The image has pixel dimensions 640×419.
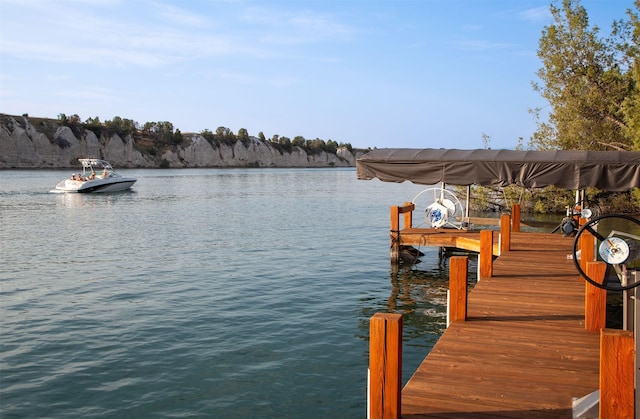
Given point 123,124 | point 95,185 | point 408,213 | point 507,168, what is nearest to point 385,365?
point 507,168

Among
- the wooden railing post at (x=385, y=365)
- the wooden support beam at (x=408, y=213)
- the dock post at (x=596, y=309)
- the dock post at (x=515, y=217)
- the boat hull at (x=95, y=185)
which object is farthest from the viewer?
the boat hull at (x=95, y=185)

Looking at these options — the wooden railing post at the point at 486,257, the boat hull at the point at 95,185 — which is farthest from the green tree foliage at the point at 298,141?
the wooden railing post at the point at 486,257

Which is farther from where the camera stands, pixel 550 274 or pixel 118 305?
pixel 118 305

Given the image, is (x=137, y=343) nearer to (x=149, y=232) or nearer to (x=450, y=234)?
(x=450, y=234)

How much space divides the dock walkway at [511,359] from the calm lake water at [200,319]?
163 cm

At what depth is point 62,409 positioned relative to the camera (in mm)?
8281

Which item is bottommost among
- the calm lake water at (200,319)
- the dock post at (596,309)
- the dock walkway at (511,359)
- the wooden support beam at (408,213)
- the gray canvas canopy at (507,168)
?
the calm lake water at (200,319)

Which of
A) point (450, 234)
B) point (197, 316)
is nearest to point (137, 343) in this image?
point (197, 316)

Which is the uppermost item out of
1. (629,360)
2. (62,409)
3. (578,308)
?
(629,360)

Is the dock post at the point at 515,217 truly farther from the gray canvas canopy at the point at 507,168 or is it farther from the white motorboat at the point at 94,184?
the white motorboat at the point at 94,184

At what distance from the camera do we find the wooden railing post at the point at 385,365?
506 cm

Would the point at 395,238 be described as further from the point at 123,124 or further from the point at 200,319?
the point at 123,124

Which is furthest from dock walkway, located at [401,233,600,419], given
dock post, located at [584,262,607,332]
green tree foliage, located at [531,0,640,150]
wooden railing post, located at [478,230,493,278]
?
green tree foliage, located at [531,0,640,150]

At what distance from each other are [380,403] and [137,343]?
699 centimetres
